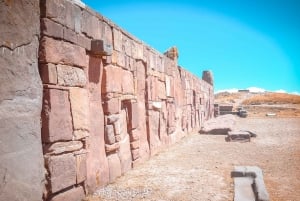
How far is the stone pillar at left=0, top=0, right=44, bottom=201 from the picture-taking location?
2.81 meters

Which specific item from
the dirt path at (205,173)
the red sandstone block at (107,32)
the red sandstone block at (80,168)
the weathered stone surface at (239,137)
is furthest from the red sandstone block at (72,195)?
the weathered stone surface at (239,137)

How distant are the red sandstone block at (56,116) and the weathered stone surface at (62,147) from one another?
8 centimetres

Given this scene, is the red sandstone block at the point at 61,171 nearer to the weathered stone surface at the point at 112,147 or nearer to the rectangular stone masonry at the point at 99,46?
the weathered stone surface at the point at 112,147

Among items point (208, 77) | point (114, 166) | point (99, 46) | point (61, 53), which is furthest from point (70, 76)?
point (208, 77)

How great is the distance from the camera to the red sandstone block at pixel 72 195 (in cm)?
349

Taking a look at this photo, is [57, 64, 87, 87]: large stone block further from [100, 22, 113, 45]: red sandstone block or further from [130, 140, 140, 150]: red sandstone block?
[130, 140, 140, 150]: red sandstone block

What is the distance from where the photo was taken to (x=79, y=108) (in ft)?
13.1

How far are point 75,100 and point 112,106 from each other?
126 centimetres

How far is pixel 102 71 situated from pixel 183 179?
2529mm

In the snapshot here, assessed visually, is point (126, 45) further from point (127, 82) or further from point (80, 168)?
point (80, 168)

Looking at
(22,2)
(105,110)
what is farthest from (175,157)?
(22,2)

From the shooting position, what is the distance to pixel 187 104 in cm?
1250

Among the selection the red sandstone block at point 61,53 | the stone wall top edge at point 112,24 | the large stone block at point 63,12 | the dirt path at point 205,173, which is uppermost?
the stone wall top edge at point 112,24

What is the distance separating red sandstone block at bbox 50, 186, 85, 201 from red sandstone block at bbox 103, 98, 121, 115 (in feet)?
5.01
